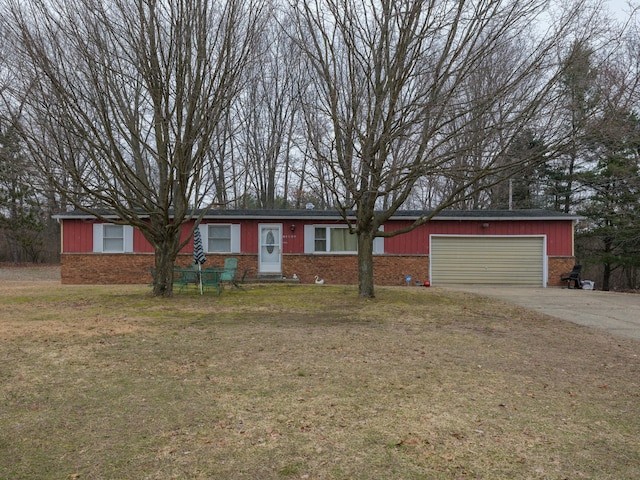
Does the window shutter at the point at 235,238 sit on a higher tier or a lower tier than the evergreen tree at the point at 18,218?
lower

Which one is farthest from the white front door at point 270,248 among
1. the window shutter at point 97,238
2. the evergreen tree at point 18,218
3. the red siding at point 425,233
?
the evergreen tree at point 18,218

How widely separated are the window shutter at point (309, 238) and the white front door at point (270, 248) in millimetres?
934

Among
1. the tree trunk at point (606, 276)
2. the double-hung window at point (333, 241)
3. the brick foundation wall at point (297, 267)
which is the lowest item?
the tree trunk at point (606, 276)

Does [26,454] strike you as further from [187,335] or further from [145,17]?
[145,17]

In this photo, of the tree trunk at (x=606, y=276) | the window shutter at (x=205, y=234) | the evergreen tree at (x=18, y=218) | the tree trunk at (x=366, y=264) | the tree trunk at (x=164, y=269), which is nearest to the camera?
the tree trunk at (x=164, y=269)

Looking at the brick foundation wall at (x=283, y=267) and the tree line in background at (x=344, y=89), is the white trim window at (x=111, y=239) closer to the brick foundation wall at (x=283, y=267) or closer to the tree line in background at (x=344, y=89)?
the brick foundation wall at (x=283, y=267)

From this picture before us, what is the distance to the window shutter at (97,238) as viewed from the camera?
18.4 meters

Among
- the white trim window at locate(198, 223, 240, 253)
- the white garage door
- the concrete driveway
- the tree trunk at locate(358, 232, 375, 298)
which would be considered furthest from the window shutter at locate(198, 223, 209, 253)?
the concrete driveway

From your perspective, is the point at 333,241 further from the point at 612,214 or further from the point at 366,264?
the point at 612,214

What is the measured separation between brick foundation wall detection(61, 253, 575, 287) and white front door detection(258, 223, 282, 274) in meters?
0.24

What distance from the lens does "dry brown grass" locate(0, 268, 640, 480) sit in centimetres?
319

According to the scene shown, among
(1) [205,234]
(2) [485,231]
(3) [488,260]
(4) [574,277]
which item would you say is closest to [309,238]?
(1) [205,234]

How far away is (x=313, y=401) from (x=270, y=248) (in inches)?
580

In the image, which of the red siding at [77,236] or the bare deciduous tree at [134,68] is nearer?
the bare deciduous tree at [134,68]
